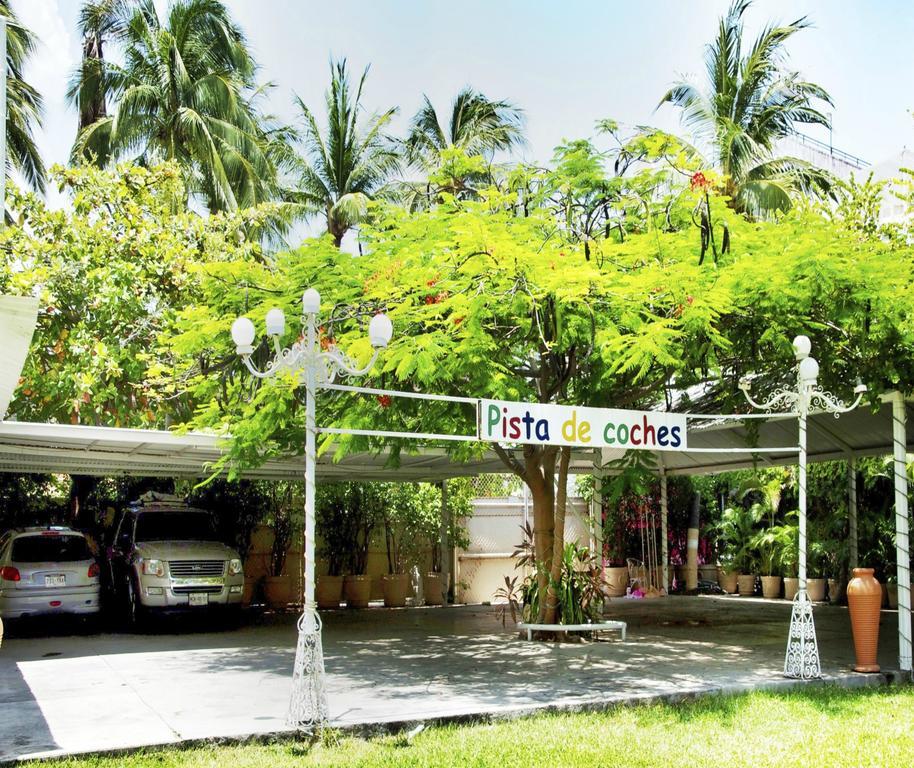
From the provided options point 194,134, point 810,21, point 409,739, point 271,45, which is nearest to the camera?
point 409,739

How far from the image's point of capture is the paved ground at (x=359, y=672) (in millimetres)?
7590

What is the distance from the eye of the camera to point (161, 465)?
47.7 feet

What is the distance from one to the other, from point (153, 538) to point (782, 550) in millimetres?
12118

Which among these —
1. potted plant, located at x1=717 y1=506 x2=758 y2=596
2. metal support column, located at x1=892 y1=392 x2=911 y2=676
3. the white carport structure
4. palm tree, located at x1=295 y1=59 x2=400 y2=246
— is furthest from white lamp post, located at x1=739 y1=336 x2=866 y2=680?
palm tree, located at x1=295 y1=59 x2=400 y2=246

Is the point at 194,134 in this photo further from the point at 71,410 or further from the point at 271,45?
the point at 71,410

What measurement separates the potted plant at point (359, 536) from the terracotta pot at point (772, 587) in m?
8.01

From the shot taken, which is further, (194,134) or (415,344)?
(194,134)

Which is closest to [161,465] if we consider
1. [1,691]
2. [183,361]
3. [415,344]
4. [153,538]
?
[153,538]

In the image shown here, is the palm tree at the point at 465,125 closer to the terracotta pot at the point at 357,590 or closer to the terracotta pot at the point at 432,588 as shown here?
the terracotta pot at the point at 432,588

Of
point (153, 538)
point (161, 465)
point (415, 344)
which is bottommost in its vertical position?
point (153, 538)

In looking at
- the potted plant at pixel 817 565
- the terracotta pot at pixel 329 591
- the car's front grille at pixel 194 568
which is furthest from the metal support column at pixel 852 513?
the car's front grille at pixel 194 568

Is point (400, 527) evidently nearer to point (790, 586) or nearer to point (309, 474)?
point (790, 586)

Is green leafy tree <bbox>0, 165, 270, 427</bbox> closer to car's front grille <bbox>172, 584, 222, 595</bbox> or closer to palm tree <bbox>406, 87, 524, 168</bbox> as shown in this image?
car's front grille <bbox>172, 584, 222, 595</bbox>

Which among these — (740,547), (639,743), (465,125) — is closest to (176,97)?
(465,125)
